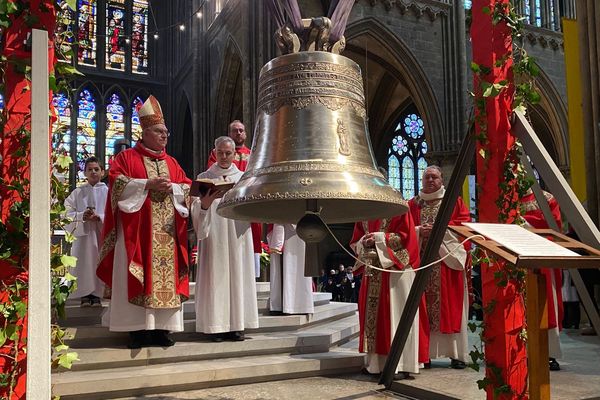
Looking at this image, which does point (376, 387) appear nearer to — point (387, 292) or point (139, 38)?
point (387, 292)

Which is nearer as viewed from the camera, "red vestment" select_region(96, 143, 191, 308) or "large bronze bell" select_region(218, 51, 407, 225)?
"large bronze bell" select_region(218, 51, 407, 225)

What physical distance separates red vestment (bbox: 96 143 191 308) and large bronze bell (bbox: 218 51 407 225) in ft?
6.83

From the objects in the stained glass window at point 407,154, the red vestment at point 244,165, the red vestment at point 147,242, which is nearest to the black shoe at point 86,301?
the red vestment at point 147,242

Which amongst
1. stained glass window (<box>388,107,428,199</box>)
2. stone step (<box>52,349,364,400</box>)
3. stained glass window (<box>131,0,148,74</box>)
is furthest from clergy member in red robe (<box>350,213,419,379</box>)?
stained glass window (<box>131,0,148,74</box>)

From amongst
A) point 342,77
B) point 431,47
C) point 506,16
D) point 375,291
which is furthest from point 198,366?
point 431,47

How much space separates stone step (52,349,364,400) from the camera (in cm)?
394

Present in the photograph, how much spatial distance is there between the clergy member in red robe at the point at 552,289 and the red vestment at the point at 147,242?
9.46 ft

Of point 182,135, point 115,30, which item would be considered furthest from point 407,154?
point 115,30

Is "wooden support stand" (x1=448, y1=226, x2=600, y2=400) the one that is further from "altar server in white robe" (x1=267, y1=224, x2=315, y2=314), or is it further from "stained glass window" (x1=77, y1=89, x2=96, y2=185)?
"stained glass window" (x1=77, y1=89, x2=96, y2=185)

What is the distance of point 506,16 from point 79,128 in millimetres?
21773

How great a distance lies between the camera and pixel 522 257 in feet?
7.11

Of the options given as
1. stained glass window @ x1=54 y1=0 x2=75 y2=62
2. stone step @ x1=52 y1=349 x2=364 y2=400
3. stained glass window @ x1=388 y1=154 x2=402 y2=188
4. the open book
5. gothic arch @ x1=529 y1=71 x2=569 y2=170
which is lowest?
stone step @ x1=52 y1=349 x2=364 y2=400

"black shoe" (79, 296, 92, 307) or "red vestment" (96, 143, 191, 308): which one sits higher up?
"red vestment" (96, 143, 191, 308)

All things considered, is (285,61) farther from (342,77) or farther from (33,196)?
(33,196)
